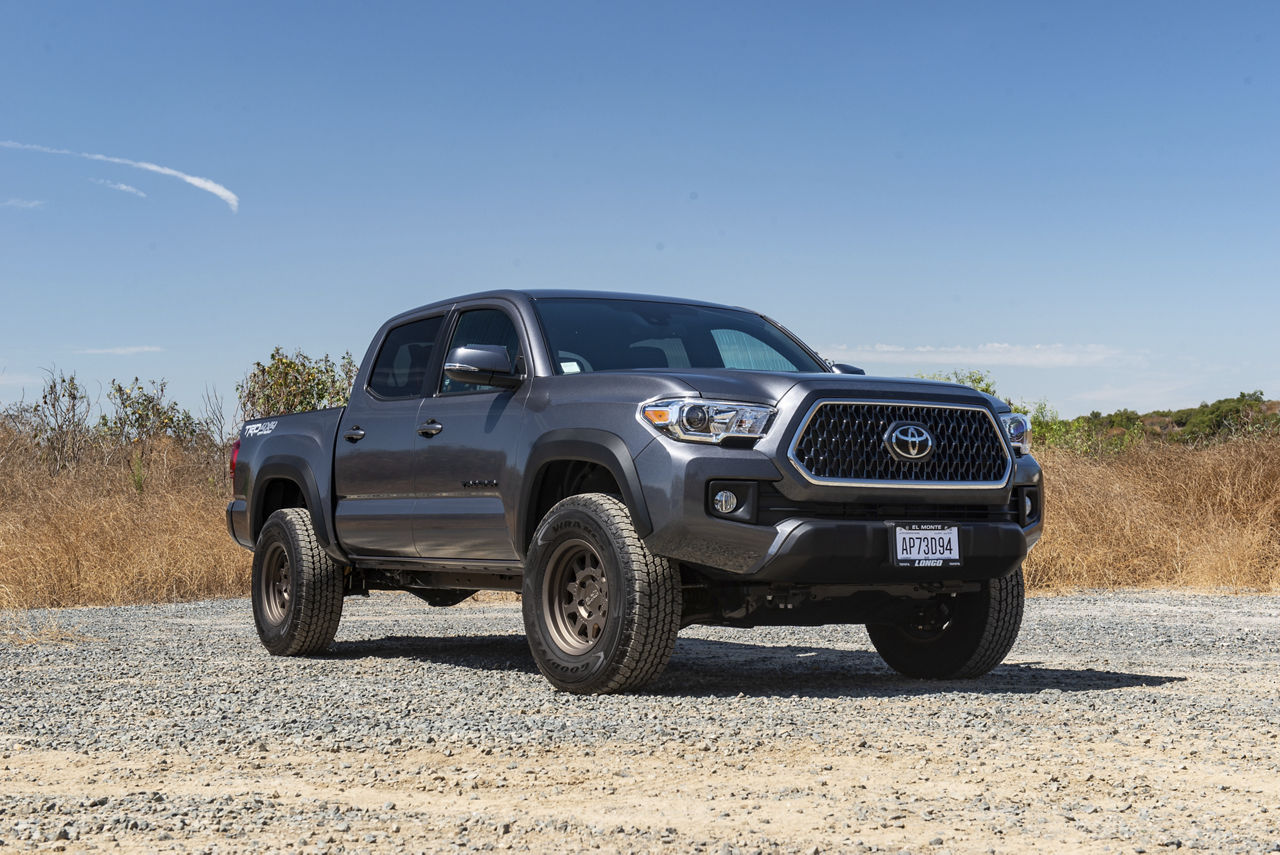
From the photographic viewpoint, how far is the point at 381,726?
597 centimetres

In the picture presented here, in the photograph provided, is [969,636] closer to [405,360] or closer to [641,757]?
[641,757]

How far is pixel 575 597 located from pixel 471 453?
1.13 metres

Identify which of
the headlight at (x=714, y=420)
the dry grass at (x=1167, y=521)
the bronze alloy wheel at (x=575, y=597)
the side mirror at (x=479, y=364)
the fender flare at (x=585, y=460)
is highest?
the side mirror at (x=479, y=364)

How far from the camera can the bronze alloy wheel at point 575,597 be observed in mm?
6789

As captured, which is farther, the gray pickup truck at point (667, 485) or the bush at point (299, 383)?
the bush at point (299, 383)

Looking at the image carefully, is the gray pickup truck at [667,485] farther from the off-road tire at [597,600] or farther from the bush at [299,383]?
the bush at [299,383]

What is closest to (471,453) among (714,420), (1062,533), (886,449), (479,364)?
(479,364)

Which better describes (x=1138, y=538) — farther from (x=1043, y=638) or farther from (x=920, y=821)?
(x=920, y=821)

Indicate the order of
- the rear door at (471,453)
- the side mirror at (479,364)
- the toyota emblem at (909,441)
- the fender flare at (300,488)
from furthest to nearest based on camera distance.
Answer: the fender flare at (300,488)
the rear door at (471,453)
the side mirror at (479,364)
the toyota emblem at (909,441)

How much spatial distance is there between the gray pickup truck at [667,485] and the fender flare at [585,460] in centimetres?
Answer: 1

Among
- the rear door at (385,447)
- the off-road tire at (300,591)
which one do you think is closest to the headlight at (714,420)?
the rear door at (385,447)

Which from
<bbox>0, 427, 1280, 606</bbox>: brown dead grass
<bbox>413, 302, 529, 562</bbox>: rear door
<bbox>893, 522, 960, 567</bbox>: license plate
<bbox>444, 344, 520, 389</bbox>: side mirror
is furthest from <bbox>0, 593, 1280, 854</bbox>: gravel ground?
<bbox>0, 427, 1280, 606</bbox>: brown dead grass

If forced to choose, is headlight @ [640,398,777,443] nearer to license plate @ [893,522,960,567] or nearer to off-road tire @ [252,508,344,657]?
license plate @ [893,522,960,567]

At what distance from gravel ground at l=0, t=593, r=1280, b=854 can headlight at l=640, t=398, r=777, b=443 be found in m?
1.22
